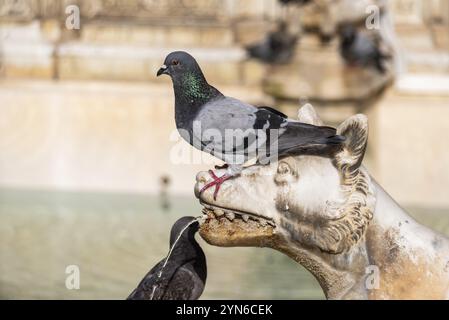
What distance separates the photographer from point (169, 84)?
11062 millimetres

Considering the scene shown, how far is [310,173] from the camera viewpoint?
9.06 ft

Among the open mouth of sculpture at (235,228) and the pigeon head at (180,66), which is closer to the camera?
the open mouth of sculpture at (235,228)

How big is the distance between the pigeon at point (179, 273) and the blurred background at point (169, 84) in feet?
22.0

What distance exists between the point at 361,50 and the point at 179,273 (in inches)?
311

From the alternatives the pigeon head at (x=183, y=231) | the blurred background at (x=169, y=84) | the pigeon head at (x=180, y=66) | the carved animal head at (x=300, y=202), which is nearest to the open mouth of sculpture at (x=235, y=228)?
the carved animal head at (x=300, y=202)

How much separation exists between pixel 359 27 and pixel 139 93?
8.15 ft

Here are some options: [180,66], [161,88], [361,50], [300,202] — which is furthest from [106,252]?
[300,202]

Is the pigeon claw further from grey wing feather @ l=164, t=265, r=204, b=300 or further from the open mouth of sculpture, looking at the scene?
grey wing feather @ l=164, t=265, r=204, b=300

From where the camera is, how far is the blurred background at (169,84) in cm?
1068

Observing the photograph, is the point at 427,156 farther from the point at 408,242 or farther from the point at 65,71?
the point at 408,242

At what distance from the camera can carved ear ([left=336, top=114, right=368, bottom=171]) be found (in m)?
2.68

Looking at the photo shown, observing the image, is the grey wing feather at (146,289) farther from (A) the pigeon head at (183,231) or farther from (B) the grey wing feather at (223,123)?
(B) the grey wing feather at (223,123)

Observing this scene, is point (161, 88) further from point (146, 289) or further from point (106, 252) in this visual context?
point (146, 289)

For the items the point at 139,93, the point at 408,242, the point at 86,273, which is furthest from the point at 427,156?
the point at 408,242
